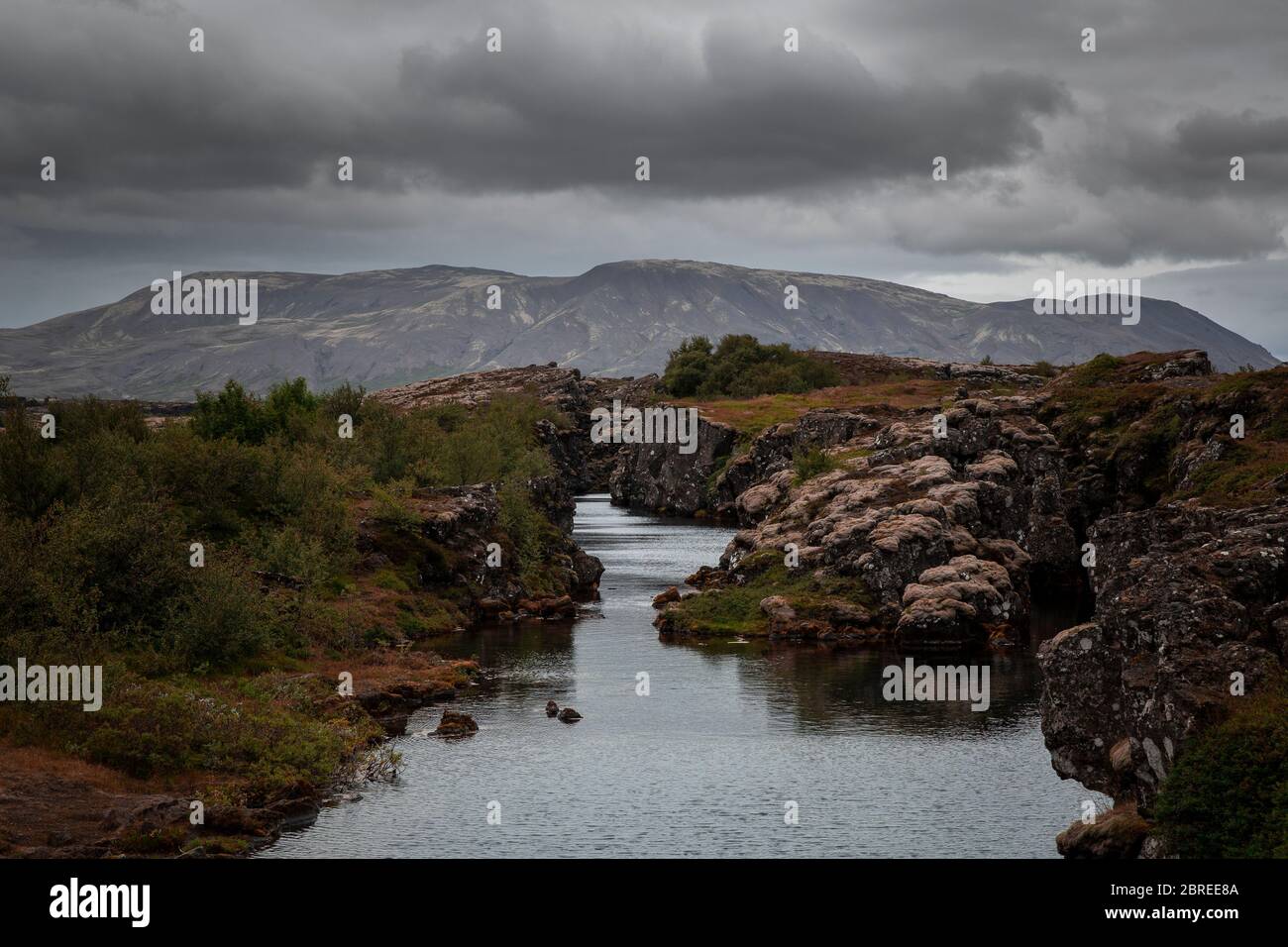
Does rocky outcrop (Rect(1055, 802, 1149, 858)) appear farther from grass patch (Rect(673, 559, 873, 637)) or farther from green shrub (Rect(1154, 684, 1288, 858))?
grass patch (Rect(673, 559, 873, 637))

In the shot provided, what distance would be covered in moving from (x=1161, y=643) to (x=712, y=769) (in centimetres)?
2073

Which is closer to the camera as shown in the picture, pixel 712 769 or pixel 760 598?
pixel 712 769

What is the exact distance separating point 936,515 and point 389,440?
47016mm

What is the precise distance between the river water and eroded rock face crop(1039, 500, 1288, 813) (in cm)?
462

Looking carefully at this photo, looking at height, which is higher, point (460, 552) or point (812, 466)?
point (812, 466)

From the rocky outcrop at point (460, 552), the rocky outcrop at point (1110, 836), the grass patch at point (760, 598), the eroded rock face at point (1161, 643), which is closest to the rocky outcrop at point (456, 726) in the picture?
the eroded rock face at point (1161, 643)

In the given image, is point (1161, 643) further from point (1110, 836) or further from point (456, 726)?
point (456, 726)

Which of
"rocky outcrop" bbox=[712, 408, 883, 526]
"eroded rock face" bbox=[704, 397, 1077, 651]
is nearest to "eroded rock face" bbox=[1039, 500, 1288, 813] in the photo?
"eroded rock face" bbox=[704, 397, 1077, 651]

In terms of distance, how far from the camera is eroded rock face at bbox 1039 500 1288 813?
32.8 m

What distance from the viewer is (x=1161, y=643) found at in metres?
35.3

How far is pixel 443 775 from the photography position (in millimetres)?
48688

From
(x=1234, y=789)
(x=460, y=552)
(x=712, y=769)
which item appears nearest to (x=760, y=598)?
(x=460, y=552)

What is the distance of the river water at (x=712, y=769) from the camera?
4119cm
